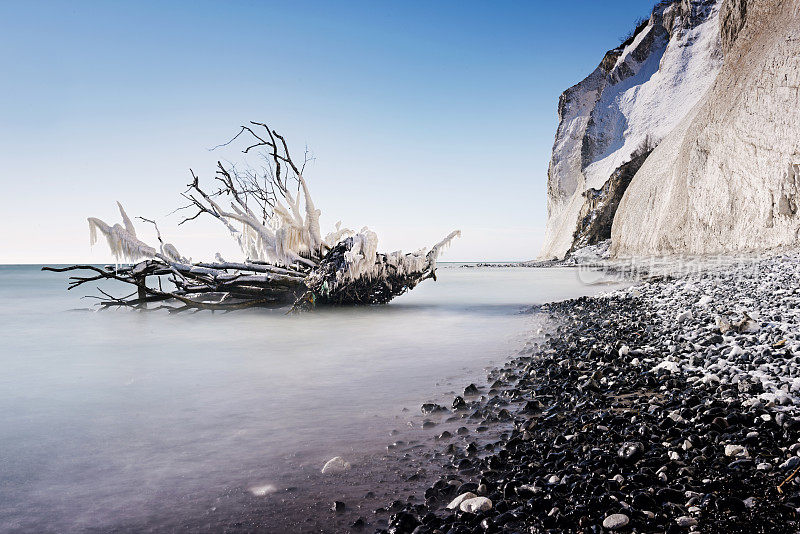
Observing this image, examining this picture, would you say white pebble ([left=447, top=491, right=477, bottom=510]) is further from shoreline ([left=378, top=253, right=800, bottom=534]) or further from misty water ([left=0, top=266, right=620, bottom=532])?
misty water ([left=0, top=266, right=620, bottom=532])

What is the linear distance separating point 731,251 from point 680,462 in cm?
1752

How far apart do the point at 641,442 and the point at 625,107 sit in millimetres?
44597

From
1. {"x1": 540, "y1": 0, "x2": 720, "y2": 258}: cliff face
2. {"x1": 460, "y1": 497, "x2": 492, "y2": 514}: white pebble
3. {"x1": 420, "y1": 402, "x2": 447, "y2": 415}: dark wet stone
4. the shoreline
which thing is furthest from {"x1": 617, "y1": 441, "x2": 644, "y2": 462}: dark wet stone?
{"x1": 540, "y1": 0, "x2": 720, "y2": 258}: cliff face

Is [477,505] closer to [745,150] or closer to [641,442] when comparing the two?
[641,442]

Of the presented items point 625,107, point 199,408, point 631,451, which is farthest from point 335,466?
point 625,107

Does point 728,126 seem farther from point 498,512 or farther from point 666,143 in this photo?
point 498,512

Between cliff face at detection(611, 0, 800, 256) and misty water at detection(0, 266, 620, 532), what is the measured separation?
11678mm

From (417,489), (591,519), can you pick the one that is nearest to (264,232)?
(417,489)

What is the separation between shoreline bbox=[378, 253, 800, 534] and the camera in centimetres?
174

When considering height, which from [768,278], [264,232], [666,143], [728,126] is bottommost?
[768,278]

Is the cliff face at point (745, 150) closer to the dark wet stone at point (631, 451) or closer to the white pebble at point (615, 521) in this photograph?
the dark wet stone at point (631, 451)

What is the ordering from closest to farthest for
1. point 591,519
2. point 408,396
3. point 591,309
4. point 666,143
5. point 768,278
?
point 591,519, point 408,396, point 768,278, point 591,309, point 666,143

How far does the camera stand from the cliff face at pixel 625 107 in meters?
33.4

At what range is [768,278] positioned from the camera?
7223mm
